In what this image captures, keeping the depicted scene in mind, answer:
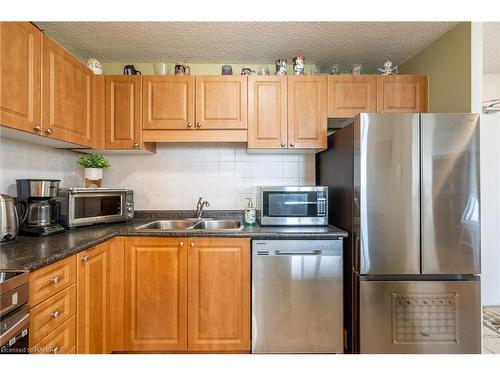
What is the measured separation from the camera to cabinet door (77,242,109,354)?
1388mm

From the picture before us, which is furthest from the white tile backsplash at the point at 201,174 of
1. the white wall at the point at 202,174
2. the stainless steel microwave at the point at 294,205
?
the stainless steel microwave at the point at 294,205

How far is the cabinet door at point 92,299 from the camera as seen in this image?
139cm

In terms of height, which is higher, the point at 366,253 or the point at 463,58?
the point at 463,58

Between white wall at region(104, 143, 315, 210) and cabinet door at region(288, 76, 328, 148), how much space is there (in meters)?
0.41

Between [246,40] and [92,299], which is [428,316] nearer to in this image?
[92,299]

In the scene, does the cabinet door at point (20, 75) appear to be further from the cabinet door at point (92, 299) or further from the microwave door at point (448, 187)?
the microwave door at point (448, 187)

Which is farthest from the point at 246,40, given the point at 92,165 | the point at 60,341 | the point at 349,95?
the point at 60,341

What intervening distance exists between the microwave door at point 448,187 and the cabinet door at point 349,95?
574mm

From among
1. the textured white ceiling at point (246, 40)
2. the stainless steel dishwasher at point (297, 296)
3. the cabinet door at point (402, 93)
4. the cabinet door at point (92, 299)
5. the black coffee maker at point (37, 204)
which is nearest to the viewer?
the cabinet door at point (92, 299)

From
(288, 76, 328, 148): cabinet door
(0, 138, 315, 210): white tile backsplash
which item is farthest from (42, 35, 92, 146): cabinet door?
(288, 76, 328, 148): cabinet door

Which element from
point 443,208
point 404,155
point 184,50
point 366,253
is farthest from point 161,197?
point 443,208

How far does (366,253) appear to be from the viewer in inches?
64.4
